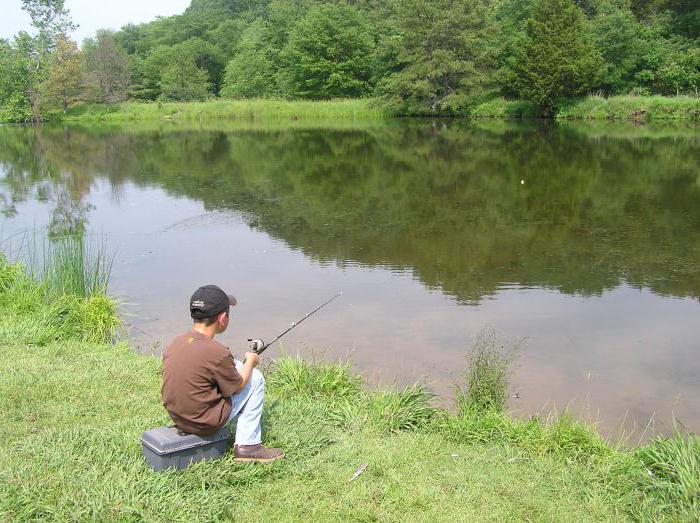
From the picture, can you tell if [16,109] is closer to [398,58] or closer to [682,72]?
[398,58]

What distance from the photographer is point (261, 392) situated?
13.1 feet

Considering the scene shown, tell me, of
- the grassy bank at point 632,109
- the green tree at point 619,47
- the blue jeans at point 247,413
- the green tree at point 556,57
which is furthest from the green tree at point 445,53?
the blue jeans at point 247,413

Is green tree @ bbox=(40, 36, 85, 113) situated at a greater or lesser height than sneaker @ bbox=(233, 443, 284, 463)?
greater

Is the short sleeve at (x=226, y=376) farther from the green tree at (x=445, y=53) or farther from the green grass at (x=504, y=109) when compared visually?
the green grass at (x=504, y=109)

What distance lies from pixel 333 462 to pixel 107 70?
57.4 meters

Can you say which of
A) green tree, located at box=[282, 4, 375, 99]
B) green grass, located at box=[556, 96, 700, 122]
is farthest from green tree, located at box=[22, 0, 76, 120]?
green grass, located at box=[556, 96, 700, 122]

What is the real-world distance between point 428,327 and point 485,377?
2.35 m

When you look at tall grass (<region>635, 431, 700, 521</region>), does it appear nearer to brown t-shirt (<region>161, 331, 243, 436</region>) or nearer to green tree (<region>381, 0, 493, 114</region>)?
brown t-shirt (<region>161, 331, 243, 436</region>)

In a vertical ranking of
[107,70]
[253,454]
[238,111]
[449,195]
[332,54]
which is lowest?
[253,454]

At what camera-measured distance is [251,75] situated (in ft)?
186

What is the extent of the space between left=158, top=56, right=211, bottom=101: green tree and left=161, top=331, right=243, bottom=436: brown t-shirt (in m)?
56.1

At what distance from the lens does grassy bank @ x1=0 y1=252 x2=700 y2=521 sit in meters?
3.43

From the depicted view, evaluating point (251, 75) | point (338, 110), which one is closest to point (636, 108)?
point (338, 110)

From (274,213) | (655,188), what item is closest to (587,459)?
(274,213)
